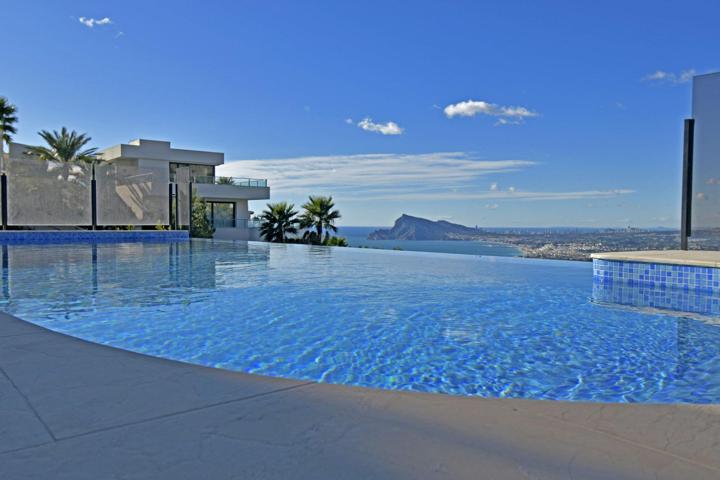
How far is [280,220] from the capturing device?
29.8 meters

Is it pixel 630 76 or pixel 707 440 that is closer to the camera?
pixel 707 440

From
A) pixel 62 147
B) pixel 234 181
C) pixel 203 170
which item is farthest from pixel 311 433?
pixel 203 170

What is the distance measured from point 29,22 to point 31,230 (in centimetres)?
860

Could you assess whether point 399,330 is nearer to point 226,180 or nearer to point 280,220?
point 280,220

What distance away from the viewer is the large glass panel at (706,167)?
10336 millimetres

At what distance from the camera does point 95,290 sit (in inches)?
316

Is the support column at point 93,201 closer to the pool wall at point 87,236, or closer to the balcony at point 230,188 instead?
the pool wall at point 87,236

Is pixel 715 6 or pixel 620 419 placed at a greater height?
pixel 715 6

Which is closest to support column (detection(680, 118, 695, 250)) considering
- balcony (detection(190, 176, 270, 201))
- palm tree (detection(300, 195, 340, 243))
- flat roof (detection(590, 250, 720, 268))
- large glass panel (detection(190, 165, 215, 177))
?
flat roof (detection(590, 250, 720, 268))

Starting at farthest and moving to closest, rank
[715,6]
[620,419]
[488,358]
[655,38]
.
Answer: [655,38] < [715,6] < [488,358] < [620,419]

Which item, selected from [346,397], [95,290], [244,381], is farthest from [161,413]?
[95,290]

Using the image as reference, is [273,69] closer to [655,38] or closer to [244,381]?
[655,38]

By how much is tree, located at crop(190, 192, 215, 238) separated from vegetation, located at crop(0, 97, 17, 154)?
915 cm

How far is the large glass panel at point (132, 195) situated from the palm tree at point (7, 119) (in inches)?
227
